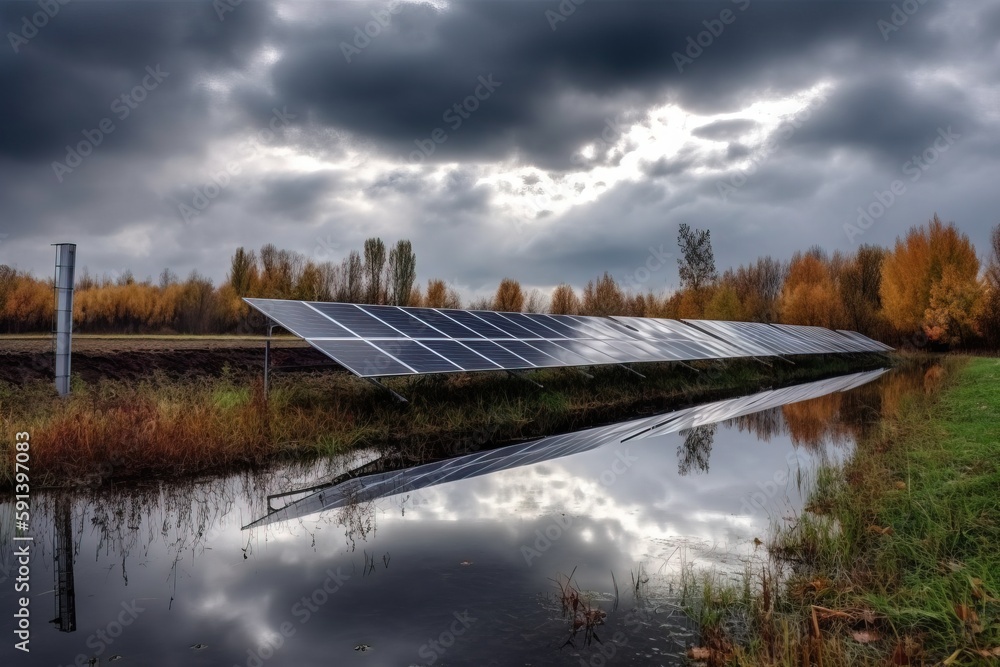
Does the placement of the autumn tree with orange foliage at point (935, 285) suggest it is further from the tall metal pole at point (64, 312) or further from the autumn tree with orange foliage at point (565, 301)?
the tall metal pole at point (64, 312)

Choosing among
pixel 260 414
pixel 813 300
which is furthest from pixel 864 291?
pixel 260 414

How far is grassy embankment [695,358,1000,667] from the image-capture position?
3412 mm

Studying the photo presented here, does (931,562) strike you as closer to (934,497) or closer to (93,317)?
(934,497)

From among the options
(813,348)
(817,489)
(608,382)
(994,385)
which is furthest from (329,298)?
(817,489)

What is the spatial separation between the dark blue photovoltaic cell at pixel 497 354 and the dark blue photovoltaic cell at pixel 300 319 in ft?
9.19

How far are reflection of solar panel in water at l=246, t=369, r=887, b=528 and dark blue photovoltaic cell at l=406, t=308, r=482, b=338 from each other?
150 inches

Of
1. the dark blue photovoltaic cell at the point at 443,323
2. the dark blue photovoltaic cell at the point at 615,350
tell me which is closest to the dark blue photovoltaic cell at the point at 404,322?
the dark blue photovoltaic cell at the point at 443,323

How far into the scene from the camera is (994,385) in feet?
47.7

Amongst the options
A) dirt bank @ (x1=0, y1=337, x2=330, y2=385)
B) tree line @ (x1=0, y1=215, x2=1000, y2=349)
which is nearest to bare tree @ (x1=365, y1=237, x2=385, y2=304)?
tree line @ (x1=0, y1=215, x2=1000, y2=349)

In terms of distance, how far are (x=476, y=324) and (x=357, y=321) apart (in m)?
3.68

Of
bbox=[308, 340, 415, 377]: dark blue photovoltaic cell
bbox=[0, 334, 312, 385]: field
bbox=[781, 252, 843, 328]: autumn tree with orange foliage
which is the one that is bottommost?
bbox=[0, 334, 312, 385]: field

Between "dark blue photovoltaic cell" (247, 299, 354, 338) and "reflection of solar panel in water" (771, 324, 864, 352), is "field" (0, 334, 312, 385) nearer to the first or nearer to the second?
"dark blue photovoltaic cell" (247, 299, 354, 338)

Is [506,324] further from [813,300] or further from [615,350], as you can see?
A: [813,300]

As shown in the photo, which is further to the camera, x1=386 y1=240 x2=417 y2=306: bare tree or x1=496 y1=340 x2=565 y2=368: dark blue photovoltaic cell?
x1=386 y1=240 x2=417 y2=306: bare tree
